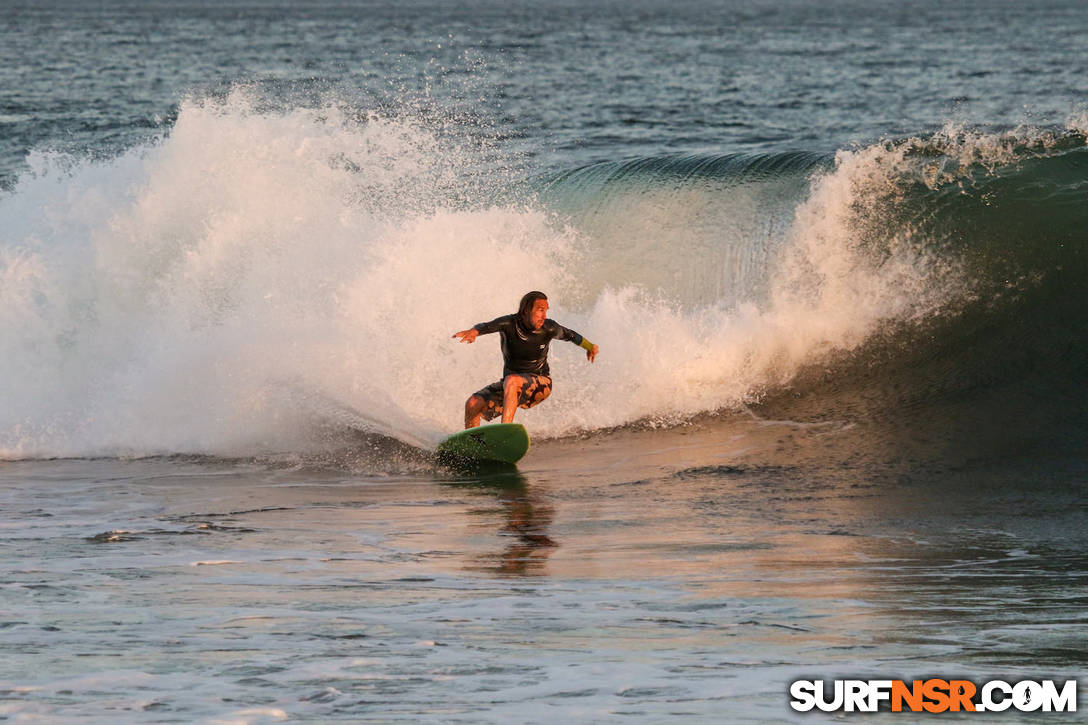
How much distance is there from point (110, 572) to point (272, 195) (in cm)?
825

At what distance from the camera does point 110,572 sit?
271 inches

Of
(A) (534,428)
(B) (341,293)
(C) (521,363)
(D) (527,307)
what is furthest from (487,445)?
(B) (341,293)

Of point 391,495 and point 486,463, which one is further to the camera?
point 486,463

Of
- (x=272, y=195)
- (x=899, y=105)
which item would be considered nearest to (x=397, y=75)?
(x=899, y=105)

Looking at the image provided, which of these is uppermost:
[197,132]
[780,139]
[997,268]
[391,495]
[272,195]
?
[780,139]

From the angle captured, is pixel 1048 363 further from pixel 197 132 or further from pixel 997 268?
pixel 197 132

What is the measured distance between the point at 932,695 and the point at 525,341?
5.49m

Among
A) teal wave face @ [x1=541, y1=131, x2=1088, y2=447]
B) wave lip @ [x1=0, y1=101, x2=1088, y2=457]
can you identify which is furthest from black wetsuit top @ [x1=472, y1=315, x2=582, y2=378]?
teal wave face @ [x1=541, y1=131, x2=1088, y2=447]

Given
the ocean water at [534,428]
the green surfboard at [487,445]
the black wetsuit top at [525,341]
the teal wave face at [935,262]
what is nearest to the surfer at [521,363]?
the black wetsuit top at [525,341]

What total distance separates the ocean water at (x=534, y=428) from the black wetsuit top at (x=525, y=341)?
737 millimetres

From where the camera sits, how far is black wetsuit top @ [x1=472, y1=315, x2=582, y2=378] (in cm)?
1006

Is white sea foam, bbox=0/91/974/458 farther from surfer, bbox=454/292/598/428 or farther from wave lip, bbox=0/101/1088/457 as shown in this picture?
surfer, bbox=454/292/598/428

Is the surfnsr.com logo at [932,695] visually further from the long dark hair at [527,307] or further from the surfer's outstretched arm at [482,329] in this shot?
the long dark hair at [527,307]

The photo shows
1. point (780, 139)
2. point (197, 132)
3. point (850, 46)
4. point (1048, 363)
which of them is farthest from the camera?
point (850, 46)
